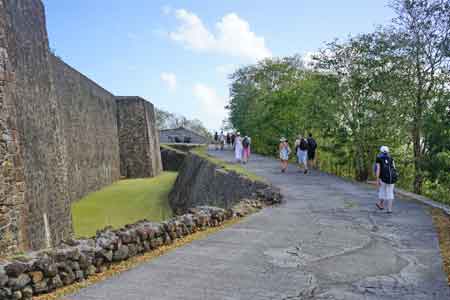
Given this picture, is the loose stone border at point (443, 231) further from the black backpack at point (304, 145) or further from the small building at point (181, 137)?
the small building at point (181, 137)

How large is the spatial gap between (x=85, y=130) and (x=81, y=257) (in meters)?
20.7

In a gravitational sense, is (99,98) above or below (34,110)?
above

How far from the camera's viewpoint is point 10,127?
8.56 m

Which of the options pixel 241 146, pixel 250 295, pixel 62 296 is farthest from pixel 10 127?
pixel 241 146

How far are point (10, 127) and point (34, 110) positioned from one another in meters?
3.36

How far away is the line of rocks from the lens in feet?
14.8

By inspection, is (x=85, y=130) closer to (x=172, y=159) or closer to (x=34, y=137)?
(x=34, y=137)

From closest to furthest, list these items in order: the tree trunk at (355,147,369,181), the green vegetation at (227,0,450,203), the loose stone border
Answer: the loose stone border
the green vegetation at (227,0,450,203)
the tree trunk at (355,147,369,181)

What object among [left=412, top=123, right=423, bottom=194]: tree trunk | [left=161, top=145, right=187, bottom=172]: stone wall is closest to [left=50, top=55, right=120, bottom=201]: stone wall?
[left=161, top=145, right=187, bottom=172]: stone wall

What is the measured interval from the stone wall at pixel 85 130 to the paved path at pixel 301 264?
12745mm

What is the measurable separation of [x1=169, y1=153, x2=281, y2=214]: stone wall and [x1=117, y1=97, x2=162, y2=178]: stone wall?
8286mm

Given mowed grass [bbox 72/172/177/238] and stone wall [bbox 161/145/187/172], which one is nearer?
mowed grass [bbox 72/172/177/238]

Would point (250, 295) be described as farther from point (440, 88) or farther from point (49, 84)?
point (440, 88)

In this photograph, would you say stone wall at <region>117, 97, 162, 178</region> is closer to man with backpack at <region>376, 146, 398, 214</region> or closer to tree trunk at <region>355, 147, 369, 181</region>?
tree trunk at <region>355, 147, 369, 181</region>
